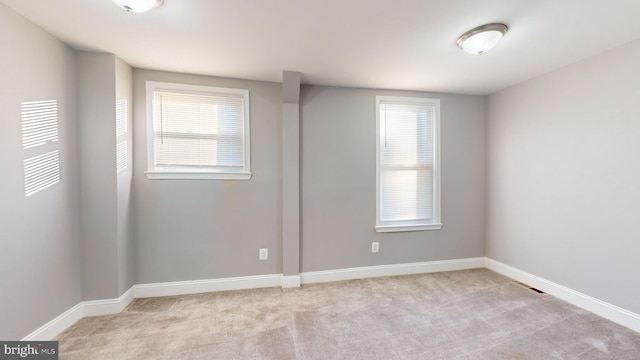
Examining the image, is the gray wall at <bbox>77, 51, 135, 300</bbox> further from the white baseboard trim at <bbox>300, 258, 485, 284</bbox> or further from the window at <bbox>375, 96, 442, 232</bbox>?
the window at <bbox>375, 96, 442, 232</bbox>

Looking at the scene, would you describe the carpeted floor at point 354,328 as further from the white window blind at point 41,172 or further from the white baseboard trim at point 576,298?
the white window blind at point 41,172

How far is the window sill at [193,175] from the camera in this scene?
2.65 m

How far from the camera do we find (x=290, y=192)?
2.91m

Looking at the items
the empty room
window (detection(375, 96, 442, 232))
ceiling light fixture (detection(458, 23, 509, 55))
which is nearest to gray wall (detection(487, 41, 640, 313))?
the empty room

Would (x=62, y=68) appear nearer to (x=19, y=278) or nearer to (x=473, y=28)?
(x=19, y=278)

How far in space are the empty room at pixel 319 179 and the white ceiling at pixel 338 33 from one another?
20 mm

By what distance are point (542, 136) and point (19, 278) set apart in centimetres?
478

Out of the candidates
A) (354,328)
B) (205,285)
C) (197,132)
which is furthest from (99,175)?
(354,328)

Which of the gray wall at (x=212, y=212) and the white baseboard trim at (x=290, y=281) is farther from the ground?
the gray wall at (x=212, y=212)

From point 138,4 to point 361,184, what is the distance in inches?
A: 101

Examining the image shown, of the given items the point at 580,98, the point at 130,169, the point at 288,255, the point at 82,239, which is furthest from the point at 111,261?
the point at 580,98

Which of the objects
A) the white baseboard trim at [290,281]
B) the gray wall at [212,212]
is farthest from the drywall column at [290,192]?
the gray wall at [212,212]

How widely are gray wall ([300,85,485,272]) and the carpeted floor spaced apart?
0.54m

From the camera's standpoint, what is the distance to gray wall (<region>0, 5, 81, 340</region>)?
5.41ft
